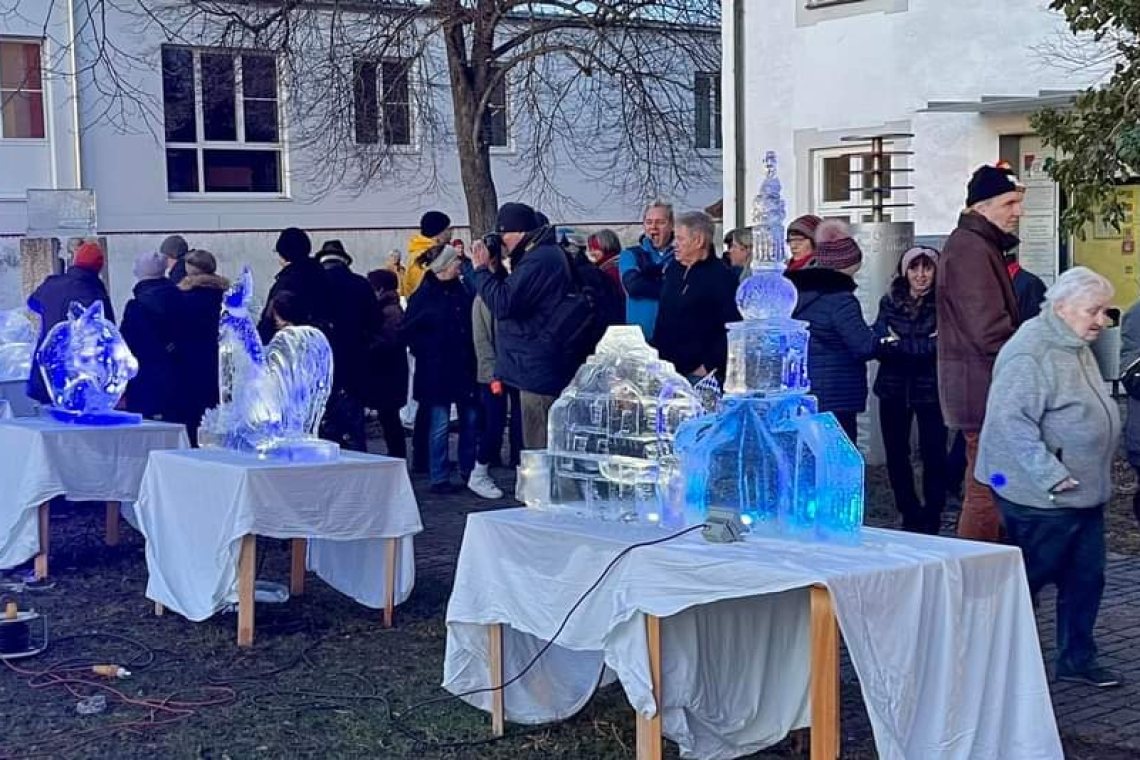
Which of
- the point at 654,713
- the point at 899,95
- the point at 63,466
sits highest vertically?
the point at 899,95

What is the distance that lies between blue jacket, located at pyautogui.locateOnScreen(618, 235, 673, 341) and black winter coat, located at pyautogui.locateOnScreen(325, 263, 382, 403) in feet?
6.85

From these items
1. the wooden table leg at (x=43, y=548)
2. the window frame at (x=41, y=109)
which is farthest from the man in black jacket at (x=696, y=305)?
the window frame at (x=41, y=109)

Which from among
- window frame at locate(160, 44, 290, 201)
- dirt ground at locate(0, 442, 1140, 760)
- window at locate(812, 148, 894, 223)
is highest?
window frame at locate(160, 44, 290, 201)

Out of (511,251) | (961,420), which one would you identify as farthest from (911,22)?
(961,420)

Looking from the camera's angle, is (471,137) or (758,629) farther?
(471,137)

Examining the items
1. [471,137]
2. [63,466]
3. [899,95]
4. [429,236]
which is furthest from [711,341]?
[471,137]

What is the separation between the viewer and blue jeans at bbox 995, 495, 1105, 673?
5879 mm

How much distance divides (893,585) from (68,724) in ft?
10.6

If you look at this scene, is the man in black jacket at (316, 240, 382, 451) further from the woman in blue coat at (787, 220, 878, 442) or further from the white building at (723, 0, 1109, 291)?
the white building at (723, 0, 1109, 291)

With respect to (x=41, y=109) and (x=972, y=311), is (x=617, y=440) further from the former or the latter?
(x=41, y=109)

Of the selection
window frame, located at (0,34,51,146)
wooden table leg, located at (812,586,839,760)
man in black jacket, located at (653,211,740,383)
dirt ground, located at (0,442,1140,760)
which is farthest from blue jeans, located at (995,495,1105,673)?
window frame, located at (0,34,51,146)

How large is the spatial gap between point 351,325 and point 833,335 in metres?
3.54

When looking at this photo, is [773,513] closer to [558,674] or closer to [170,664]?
[558,674]

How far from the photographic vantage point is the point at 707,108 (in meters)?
24.8
